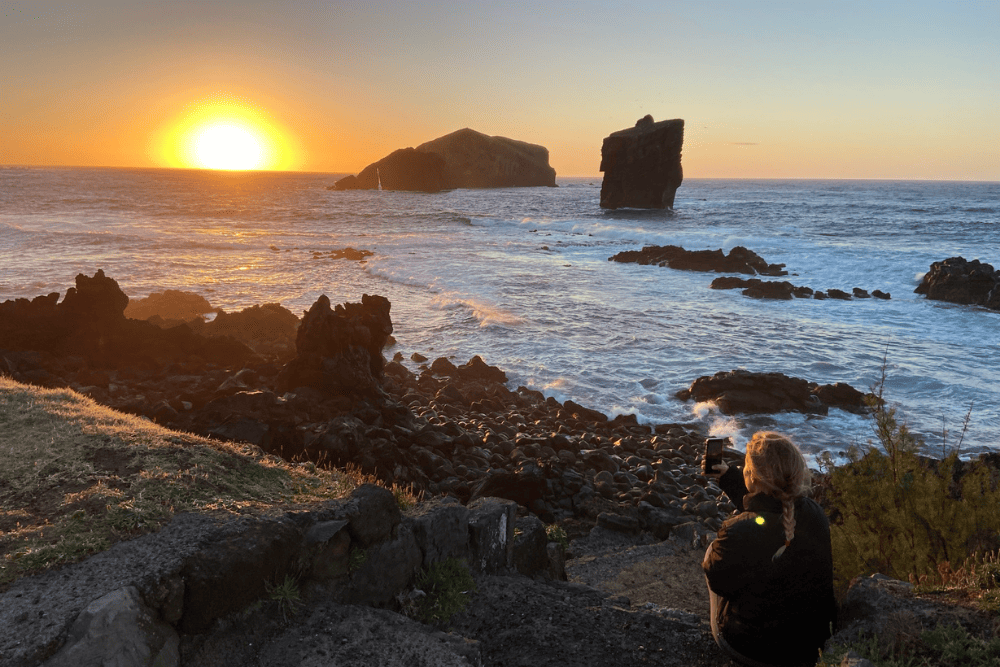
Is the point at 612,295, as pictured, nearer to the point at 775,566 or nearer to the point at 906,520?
the point at 906,520

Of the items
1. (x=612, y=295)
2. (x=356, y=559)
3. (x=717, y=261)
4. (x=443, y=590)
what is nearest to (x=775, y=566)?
(x=443, y=590)

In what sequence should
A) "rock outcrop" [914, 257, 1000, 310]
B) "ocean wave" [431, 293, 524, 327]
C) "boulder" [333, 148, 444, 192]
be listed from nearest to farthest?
"ocean wave" [431, 293, 524, 327] < "rock outcrop" [914, 257, 1000, 310] < "boulder" [333, 148, 444, 192]

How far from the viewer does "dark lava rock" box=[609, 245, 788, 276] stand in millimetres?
37844

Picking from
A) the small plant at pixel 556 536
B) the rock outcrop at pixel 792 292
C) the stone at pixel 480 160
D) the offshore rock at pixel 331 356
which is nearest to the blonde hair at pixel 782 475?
the small plant at pixel 556 536

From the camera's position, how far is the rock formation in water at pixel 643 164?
8350 centimetres

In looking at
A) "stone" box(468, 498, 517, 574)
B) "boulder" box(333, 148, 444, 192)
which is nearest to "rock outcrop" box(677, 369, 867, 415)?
"stone" box(468, 498, 517, 574)

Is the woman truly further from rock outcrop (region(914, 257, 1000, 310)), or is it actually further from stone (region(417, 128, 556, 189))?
stone (region(417, 128, 556, 189))

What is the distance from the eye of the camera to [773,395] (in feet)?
49.6

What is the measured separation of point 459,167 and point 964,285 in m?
160

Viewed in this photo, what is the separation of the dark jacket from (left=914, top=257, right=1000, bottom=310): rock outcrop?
2928 centimetres

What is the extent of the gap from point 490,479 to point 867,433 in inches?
355

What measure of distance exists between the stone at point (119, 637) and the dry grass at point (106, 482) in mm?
786

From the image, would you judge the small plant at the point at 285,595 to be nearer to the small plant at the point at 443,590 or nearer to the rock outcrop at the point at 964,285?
the small plant at the point at 443,590

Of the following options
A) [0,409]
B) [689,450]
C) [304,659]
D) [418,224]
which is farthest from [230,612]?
[418,224]
